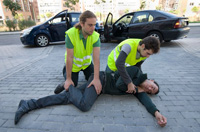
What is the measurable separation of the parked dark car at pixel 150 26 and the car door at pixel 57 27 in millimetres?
2398

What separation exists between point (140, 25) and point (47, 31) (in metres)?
4.83

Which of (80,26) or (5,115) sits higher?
(80,26)

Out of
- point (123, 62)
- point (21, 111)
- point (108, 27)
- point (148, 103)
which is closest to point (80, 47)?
point (123, 62)

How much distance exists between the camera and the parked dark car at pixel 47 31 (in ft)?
23.1

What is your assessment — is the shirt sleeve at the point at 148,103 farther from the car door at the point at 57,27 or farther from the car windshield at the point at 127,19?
the car door at the point at 57,27

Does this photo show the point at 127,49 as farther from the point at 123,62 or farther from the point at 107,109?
the point at 107,109

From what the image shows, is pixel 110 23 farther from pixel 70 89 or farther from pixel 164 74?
pixel 70 89

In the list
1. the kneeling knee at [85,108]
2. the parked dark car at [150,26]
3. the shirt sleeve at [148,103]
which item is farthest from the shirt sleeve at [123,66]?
the parked dark car at [150,26]

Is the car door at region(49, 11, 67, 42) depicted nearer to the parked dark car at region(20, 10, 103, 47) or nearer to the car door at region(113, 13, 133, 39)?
the parked dark car at region(20, 10, 103, 47)

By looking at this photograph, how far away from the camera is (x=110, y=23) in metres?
7.66

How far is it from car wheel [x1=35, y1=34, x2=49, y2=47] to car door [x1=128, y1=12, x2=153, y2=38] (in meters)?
4.51

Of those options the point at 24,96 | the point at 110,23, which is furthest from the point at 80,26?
the point at 110,23

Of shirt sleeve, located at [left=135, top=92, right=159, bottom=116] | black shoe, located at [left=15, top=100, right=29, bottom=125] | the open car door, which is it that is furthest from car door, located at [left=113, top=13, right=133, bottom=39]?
black shoe, located at [left=15, top=100, right=29, bottom=125]

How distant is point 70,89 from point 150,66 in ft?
9.39
